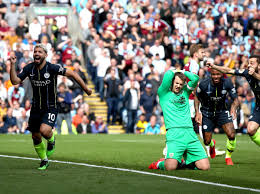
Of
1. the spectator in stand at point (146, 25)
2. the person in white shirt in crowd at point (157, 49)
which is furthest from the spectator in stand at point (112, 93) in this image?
the spectator in stand at point (146, 25)

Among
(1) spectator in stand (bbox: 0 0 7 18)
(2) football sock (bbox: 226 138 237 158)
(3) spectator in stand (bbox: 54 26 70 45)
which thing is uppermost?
(1) spectator in stand (bbox: 0 0 7 18)

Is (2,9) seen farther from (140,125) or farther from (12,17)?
(140,125)

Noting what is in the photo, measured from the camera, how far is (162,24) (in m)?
30.7

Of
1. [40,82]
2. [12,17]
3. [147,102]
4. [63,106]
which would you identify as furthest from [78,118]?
[40,82]

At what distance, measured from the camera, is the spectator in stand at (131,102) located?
2692cm

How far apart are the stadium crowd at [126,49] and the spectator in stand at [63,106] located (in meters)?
0.04

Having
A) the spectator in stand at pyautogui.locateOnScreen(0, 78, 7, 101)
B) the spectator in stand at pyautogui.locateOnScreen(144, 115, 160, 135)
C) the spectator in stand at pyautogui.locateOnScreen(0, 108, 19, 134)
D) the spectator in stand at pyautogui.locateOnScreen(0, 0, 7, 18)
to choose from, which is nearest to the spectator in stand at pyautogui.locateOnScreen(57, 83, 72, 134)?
the spectator in stand at pyautogui.locateOnScreen(0, 108, 19, 134)

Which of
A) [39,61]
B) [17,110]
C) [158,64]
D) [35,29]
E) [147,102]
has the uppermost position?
[35,29]

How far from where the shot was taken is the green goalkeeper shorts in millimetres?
11766

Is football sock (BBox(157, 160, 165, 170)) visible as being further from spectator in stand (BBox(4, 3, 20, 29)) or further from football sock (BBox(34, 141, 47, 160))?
spectator in stand (BBox(4, 3, 20, 29))

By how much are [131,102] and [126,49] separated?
2.99 metres

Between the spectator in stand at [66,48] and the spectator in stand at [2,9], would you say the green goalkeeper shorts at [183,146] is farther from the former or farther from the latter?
the spectator in stand at [2,9]

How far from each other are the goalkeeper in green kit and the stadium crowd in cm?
→ 1354

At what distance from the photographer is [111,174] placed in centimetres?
1104
